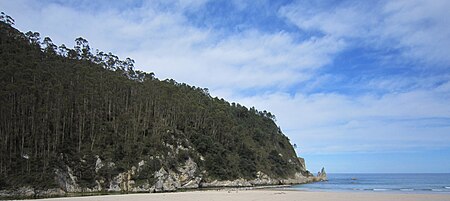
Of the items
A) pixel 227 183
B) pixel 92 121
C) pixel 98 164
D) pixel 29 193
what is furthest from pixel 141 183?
pixel 227 183

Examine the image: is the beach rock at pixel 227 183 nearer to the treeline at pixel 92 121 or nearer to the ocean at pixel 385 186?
the treeline at pixel 92 121

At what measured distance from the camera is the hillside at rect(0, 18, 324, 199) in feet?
164

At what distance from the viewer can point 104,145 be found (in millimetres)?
59844

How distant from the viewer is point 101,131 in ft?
202

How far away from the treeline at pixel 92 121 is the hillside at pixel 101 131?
16cm

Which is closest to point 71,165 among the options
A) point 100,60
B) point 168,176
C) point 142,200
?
point 168,176

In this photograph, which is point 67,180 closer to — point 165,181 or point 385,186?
point 165,181

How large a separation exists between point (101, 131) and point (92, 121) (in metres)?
2.20

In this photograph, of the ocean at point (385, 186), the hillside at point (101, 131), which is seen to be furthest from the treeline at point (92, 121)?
the ocean at point (385, 186)

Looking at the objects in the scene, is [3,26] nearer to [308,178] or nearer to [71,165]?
[71,165]

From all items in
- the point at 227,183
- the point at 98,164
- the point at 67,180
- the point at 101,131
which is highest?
the point at 101,131

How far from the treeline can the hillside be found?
163 millimetres

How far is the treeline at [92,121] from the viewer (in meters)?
A: 50.3

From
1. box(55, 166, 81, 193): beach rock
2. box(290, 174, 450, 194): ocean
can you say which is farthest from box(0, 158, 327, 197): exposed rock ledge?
box(290, 174, 450, 194): ocean
